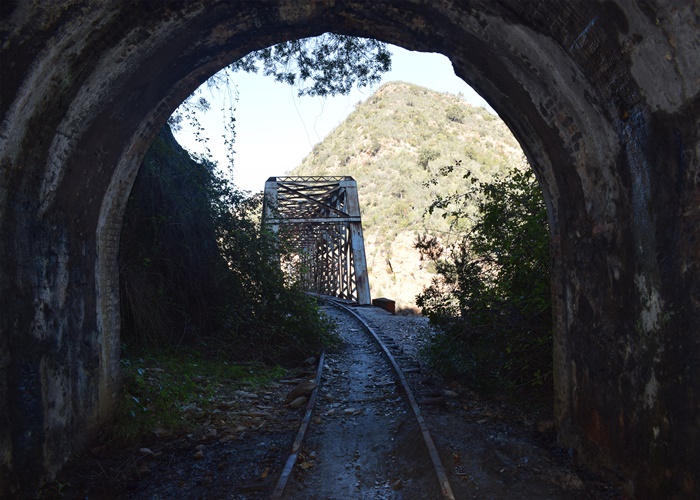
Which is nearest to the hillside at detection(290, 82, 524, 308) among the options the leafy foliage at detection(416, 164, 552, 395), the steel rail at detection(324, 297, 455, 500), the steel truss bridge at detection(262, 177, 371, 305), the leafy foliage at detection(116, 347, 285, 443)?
the steel truss bridge at detection(262, 177, 371, 305)

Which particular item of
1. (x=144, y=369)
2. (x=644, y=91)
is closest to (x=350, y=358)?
(x=144, y=369)

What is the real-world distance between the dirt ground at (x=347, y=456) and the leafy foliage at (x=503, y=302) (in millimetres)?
516

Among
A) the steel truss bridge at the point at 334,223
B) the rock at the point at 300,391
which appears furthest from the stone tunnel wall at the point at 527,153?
the steel truss bridge at the point at 334,223

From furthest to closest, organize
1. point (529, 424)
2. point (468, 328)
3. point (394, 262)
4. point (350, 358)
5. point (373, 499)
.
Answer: point (394, 262), point (350, 358), point (468, 328), point (529, 424), point (373, 499)

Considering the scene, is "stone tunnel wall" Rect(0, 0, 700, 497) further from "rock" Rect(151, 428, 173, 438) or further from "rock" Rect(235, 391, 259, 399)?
"rock" Rect(235, 391, 259, 399)

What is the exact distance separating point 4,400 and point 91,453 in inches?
58.8

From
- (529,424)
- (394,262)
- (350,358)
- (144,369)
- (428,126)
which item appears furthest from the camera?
(428,126)

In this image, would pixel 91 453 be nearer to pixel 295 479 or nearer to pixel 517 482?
pixel 295 479

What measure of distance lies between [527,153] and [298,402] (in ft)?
13.4

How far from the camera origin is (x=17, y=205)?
378 cm

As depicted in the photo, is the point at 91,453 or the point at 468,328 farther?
the point at 468,328

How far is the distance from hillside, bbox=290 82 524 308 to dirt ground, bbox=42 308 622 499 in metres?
21.6

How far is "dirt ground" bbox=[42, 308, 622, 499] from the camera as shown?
4277mm

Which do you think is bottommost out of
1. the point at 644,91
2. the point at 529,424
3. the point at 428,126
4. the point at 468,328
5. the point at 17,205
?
the point at 529,424
